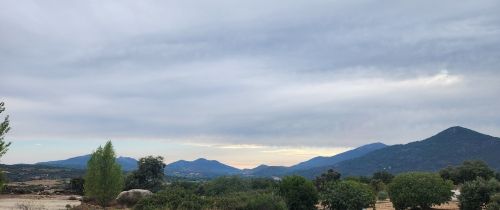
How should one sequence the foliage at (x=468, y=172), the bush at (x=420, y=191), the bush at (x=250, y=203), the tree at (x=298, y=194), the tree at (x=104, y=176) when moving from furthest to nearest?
1. the foliage at (x=468, y=172)
2. the tree at (x=104, y=176)
3. the bush at (x=420, y=191)
4. the tree at (x=298, y=194)
5. the bush at (x=250, y=203)

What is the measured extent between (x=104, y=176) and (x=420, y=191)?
26241 millimetres

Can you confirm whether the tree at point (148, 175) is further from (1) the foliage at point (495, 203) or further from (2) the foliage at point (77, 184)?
(1) the foliage at point (495, 203)

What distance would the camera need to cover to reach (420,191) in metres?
35.8

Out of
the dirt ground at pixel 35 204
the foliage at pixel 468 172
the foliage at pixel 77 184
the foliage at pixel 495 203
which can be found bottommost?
the dirt ground at pixel 35 204

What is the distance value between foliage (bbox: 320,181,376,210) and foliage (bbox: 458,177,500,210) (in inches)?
239

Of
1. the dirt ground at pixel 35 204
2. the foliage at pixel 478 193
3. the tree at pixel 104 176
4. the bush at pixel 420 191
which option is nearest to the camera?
the foliage at pixel 478 193

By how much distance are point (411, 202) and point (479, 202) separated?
15.7 feet

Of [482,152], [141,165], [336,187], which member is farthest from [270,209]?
[482,152]

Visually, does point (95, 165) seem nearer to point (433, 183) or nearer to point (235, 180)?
point (235, 180)

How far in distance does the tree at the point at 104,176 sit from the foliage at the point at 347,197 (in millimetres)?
19595

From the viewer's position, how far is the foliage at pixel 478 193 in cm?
3265

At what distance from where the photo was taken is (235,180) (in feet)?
150

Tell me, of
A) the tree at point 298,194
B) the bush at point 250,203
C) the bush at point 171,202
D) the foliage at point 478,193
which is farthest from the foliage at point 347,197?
the bush at point 171,202

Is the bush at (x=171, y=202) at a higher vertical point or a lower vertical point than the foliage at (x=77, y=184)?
lower
